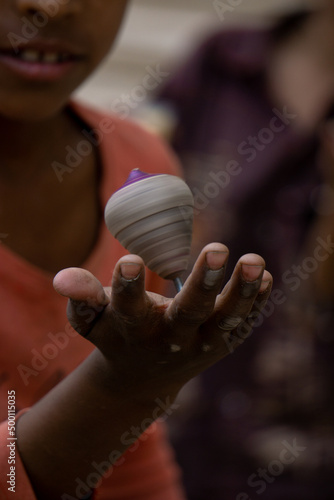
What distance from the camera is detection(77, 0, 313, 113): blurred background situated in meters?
3.07

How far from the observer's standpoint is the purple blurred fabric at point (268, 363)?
135 centimetres

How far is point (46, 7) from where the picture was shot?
698 millimetres

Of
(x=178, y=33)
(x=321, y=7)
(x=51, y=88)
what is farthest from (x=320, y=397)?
(x=178, y=33)

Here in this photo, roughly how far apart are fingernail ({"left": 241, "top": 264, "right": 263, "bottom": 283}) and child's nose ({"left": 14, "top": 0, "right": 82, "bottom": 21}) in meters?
0.33

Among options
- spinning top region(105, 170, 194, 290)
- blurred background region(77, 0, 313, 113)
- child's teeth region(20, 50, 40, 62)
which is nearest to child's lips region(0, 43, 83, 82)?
child's teeth region(20, 50, 40, 62)

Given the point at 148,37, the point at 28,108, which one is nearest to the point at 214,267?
the point at 28,108

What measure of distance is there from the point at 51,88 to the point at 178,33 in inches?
101

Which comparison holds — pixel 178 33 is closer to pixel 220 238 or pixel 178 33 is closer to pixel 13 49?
pixel 220 238

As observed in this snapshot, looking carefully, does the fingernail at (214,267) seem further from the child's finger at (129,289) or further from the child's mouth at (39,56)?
the child's mouth at (39,56)

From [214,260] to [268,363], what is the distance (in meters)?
0.89

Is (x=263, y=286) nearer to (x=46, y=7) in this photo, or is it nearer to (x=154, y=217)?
(x=154, y=217)

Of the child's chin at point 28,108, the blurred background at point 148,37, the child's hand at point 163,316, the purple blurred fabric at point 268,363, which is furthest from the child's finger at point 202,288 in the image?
the blurred background at point 148,37

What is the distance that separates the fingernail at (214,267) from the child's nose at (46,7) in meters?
0.32

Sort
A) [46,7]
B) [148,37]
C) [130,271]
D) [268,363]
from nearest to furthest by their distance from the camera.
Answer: [130,271]
[46,7]
[268,363]
[148,37]
